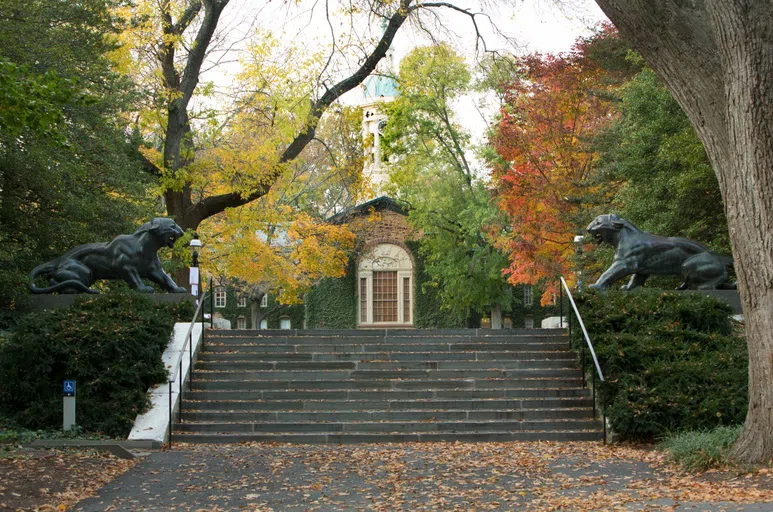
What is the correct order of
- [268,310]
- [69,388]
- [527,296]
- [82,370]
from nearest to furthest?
[69,388] < [82,370] < [527,296] < [268,310]

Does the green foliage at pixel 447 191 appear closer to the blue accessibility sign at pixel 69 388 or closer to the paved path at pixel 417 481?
the blue accessibility sign at pixel 69 388

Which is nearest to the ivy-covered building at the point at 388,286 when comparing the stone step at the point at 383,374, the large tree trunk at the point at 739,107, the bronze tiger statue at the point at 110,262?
the bronze tiger statue at the point at 110,262

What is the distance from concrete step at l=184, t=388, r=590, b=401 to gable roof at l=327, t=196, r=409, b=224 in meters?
20.3

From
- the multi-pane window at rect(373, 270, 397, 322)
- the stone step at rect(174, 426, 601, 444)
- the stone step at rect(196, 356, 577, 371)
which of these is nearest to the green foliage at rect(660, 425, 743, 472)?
the stone step at rect(174, 426, 601, 444)

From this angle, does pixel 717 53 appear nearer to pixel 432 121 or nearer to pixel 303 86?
pixel 303 86

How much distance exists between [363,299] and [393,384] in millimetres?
Answer: 26837

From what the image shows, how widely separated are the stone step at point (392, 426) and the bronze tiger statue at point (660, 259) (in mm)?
4341

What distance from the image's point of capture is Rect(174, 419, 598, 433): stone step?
12.8 m

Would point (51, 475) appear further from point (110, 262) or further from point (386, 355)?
point (110, 262)

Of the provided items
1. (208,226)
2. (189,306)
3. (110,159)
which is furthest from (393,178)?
(189,306)

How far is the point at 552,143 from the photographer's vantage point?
2747cm

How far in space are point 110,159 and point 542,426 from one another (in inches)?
445

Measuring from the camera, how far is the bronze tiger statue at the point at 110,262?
16359mm

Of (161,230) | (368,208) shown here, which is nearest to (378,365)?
(161,230)
